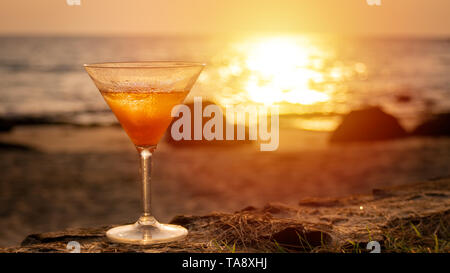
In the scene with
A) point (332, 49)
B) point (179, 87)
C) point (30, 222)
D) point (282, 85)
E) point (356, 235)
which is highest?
point (332, 49)

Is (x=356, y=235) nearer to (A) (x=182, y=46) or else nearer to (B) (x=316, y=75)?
(B) (x=316, y=75)

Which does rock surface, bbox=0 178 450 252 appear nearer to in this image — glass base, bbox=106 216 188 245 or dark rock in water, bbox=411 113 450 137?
glass base, bbox=106 216 188 245

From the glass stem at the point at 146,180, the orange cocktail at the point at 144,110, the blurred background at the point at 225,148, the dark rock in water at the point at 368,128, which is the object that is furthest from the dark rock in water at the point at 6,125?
the orange cocktail at the point at 144,110

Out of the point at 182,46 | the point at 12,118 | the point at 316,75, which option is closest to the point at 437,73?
the point at 316,75

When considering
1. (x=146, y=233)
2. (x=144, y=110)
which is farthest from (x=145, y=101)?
(x=146, y=233)

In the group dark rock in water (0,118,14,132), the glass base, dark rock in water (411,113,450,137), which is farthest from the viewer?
dark rock in water (0,118,14,132)

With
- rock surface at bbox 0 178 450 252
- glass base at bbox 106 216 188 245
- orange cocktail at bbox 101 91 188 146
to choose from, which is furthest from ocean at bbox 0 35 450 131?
orange cocktail at bbox 101 91 188 146

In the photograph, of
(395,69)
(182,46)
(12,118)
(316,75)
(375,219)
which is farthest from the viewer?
(182,46)
